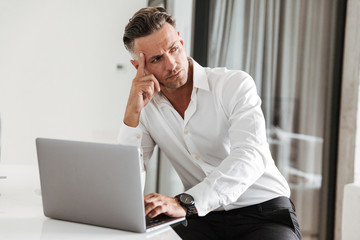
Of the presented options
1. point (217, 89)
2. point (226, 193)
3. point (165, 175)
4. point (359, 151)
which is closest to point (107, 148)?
point (226, 193)

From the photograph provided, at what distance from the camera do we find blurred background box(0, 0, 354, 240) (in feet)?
9.24

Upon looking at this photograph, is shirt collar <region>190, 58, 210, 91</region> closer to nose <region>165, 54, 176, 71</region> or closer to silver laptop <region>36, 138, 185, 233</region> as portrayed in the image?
nose <region>165, 54, 176, 71</region>

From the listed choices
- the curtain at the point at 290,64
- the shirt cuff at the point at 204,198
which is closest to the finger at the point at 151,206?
the shirt cuff at the point at 204,198

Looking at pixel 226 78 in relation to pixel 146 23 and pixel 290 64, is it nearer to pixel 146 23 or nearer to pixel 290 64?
pixel 146 23

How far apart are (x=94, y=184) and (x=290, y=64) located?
2.34 meters

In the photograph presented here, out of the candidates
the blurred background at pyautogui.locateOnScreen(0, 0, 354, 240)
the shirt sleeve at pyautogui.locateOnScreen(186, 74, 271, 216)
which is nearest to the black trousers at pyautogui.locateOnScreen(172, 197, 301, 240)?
the shirt sleeve at pyautogui.locateOnScreen(186, 74, 271, 216)

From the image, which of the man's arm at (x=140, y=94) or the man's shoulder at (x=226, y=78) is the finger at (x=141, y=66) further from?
the man's shoulder at (x=226, y=78)

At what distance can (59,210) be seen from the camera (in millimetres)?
1250

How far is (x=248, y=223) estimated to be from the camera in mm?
1703

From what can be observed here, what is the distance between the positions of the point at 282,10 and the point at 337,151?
1115mm

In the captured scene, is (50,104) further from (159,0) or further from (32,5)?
(159,0)

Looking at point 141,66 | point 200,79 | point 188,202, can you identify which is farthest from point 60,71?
point 188,202

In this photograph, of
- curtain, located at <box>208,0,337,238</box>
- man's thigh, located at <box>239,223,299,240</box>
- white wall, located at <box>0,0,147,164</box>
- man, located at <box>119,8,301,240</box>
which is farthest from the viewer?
curtain, located at <box>208,0,337,238</box>

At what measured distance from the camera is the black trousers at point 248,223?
5.36 feet
